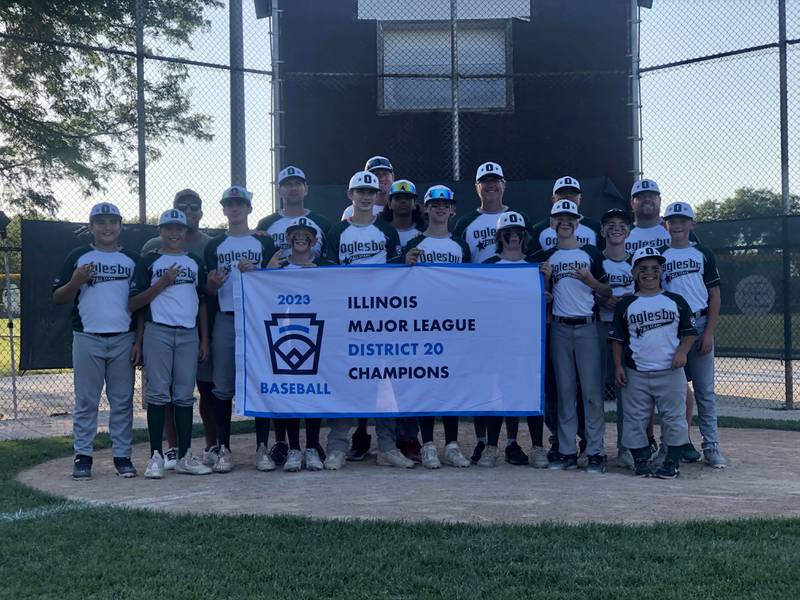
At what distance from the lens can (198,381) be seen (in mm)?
6969

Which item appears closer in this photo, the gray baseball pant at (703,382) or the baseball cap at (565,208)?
the baseball cap at (565,208)

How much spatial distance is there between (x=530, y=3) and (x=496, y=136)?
1.78 m

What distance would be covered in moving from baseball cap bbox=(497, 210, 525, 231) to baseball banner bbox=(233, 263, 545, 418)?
32 centimetres

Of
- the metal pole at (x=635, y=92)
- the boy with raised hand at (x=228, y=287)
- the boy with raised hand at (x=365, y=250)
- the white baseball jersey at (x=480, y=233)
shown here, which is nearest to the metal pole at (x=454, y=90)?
the metal pole at (x=635, y=92)

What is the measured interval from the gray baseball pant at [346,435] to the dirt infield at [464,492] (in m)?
0.18

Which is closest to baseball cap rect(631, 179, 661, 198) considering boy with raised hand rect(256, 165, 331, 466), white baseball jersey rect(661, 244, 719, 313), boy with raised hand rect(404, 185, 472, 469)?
white baseball jersey rect(661, 244, 719, 313)

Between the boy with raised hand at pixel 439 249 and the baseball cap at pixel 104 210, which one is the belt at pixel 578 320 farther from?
the baseball cap at pixel 104 210

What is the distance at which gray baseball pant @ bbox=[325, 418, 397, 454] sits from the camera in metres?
6.77

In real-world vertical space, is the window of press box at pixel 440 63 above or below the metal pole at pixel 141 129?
above

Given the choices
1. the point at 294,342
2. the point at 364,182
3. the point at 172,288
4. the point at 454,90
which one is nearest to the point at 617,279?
the point at 364,182

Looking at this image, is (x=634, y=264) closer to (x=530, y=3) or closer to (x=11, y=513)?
(x=11, y=513)

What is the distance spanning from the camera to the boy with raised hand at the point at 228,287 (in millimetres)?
6727

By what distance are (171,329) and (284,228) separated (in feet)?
4.14

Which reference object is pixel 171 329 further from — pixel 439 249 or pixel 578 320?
pixel 578 320
